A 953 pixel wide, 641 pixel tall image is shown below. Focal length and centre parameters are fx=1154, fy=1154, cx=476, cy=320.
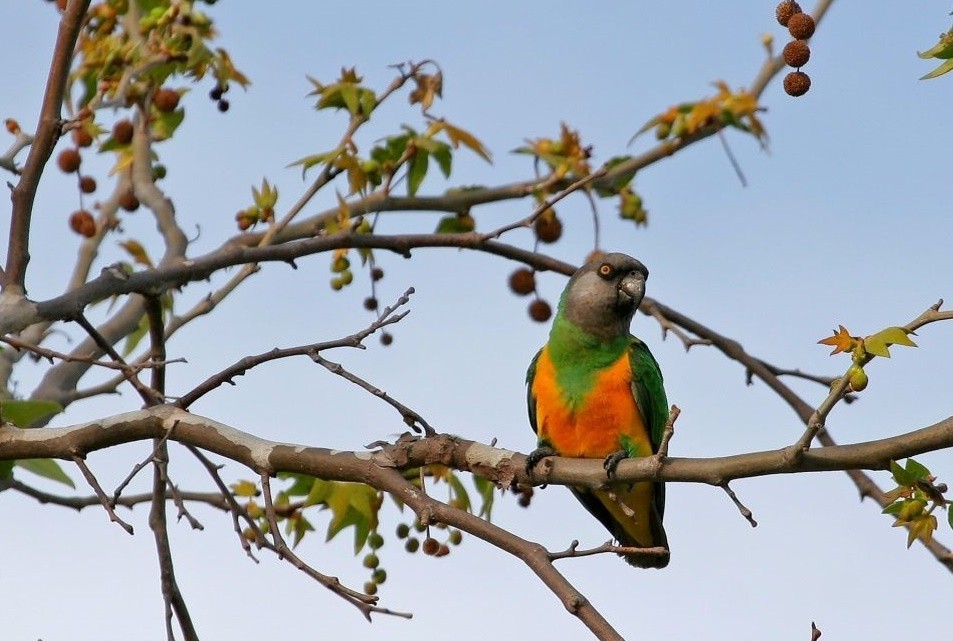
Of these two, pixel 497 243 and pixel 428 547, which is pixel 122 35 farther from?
pixel 428 547

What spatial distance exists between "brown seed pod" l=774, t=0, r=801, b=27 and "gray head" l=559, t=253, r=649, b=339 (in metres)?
2.66

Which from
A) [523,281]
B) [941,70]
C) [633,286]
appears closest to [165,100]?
[523,281]

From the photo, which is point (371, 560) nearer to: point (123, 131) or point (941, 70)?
point (123, 131)

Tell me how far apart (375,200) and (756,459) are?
11.7 feet

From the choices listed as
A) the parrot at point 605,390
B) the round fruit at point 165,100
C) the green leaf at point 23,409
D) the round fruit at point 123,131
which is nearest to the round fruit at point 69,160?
the round fruit at point 123,131

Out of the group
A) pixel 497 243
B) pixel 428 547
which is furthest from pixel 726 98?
pixel 428 547

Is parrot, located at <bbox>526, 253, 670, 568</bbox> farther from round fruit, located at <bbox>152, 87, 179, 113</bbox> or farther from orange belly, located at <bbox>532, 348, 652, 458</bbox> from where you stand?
round fruit, located at <bbox>152, 87, 179, 113</bbox>

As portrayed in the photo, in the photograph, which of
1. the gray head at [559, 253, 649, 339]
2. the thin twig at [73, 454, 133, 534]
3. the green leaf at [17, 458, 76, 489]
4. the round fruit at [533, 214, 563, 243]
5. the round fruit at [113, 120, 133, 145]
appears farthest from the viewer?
the round fruit at [113, 120, 133, 145]

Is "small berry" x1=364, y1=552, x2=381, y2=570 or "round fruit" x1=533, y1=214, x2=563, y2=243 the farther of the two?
"round fruit" x1=533, y1=214, x2=563, y2=243

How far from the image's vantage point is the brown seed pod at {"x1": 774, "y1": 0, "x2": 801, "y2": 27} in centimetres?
345

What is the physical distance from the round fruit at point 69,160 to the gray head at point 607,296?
3149mm

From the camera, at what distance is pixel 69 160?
7047 millimetres

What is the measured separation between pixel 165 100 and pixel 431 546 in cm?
329

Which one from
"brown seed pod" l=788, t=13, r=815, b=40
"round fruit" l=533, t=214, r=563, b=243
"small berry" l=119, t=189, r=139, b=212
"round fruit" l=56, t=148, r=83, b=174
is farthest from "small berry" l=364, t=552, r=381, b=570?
"brown seed pod" l=788, t=13, r=815, b=40
